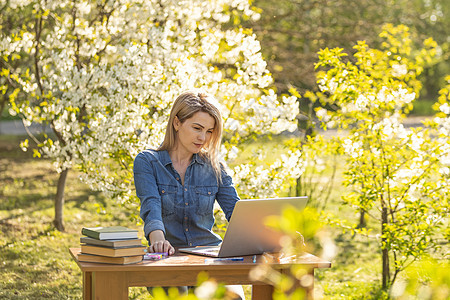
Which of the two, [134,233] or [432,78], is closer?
[134,233]

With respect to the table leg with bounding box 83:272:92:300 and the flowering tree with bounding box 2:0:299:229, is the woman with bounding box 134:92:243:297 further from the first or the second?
the flowering tree with bounding box 2:0:299:229

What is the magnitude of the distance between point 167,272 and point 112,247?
0.87 ft

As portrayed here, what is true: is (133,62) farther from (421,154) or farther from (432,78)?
(432,78)

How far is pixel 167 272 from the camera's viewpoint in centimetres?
277

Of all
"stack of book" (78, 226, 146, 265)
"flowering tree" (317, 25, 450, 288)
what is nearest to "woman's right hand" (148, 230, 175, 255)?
"stack of book" (78, 226, 146, 265)

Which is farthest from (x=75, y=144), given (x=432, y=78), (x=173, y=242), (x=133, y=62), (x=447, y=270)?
(x=432, y=78)

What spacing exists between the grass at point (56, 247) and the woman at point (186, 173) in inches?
79.2

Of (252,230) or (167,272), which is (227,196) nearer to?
(252,230)

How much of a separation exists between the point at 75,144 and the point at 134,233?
3.82 metres

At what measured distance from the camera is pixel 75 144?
6.42 meters

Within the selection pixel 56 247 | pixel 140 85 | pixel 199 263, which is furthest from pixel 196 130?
pixel 56 247

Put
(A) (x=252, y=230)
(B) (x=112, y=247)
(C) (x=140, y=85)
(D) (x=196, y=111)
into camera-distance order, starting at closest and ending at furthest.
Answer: (B) (x=112, y=247) < (A) (x=252, y=230) < (D) (x=196, y=111) < (C) (x=140, y=85)

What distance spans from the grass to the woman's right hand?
7.90ft

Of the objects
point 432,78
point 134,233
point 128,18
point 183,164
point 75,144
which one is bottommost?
point 134,233
